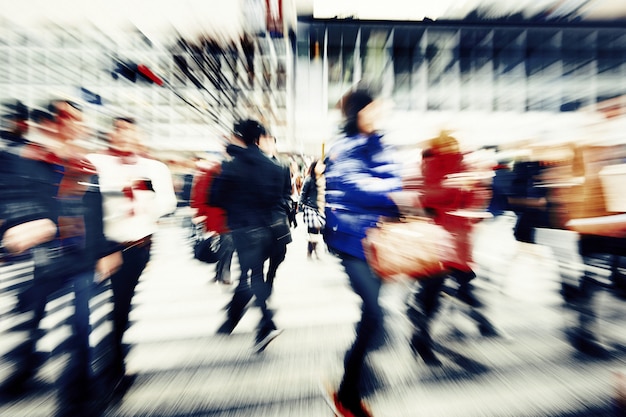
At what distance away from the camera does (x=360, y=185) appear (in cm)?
164

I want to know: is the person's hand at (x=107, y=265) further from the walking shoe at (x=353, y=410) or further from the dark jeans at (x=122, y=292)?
the walking shoe at (x=353, y=410)

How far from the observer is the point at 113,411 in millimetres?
1732

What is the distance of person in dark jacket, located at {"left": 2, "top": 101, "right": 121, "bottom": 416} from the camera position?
1654 millimetres

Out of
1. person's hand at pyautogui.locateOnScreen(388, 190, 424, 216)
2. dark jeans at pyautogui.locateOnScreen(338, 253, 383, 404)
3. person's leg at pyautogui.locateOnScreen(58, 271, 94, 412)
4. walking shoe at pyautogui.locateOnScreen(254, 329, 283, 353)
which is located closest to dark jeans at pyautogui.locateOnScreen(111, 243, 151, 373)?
person's leg at pyautogui.locateOnScreen(58, 271, 94, 412)

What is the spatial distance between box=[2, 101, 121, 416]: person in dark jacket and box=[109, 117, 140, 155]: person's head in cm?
18

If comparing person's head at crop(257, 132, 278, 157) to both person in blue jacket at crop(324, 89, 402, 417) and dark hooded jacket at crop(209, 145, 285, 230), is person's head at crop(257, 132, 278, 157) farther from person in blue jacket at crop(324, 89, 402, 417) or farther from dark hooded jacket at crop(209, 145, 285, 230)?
person in blue jacket at crop(324, 89, 402, 417)

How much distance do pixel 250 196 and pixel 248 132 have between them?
0.48m

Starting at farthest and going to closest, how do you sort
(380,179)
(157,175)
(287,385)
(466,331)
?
1. (466,331)
2. (157,175)
3. (287,385)
4. (380,179)

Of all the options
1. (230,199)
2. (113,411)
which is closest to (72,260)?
(113,411)

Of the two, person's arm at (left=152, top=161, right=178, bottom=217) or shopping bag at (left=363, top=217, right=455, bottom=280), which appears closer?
shopping bag at (left=363, top=217, right=455, bottom=280)

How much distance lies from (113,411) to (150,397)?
19 centimetres

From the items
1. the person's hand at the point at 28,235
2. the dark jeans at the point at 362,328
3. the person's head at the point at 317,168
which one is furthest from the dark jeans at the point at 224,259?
the dark jeans at the point at 362,328

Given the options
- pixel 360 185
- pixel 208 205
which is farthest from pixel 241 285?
pixel 360 185

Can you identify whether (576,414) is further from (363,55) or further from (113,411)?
(363,55)
